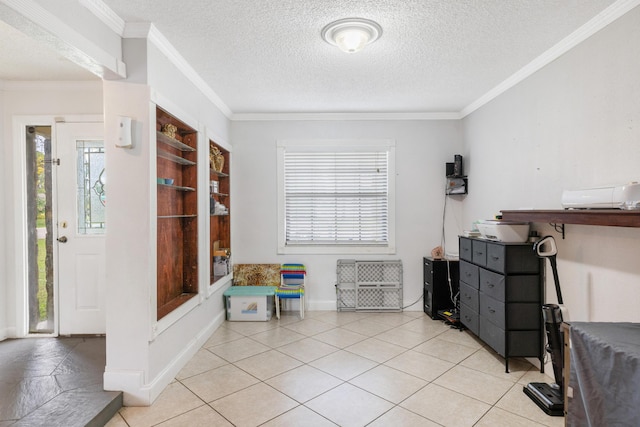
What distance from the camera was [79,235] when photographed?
135 inches

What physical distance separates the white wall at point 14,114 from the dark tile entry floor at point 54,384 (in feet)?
1.69

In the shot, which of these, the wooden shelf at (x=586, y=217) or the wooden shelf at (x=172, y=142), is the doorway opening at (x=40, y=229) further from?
the wooden shelf at (x=586, y=217)

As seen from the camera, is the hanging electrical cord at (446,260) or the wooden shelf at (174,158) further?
the hanging electrical cord at (446,260)

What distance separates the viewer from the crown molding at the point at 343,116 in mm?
4582

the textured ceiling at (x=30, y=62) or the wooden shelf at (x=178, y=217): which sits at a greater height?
the textured ceiling at (x=30, y=62)

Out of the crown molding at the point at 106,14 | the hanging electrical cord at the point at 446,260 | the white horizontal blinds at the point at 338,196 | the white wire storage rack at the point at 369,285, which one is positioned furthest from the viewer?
the white horizontal blinds at the point at 338,196

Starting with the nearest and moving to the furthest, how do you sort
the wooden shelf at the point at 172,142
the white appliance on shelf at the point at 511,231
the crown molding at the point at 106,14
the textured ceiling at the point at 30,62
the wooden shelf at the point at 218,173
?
the crown molding at the point at 106,14 < the textured ceiling at the point at 30,62 < the wooden shelf at the point at 172,142 < the white appliance on shelf at the point at 511,231 < the wooden shelf at the point at 218,173

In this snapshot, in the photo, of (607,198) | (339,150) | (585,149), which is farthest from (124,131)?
(585,149)

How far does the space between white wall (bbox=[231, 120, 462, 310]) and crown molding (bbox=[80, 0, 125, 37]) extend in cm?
241

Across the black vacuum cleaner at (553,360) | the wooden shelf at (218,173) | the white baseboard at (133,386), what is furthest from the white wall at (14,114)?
the black vacuum cleaner at (553,360)

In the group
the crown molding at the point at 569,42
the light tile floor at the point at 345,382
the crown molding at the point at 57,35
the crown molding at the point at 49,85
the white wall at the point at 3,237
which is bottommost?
the light tile floor at the point at 345,382

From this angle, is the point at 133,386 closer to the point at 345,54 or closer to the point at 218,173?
the point at 218,173

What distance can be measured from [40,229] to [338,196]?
3.40m

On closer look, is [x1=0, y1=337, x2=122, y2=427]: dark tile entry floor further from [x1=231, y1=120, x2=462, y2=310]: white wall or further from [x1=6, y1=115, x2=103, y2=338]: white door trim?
[x1=231, y1=120, x2=462, y2=310]: white wall
